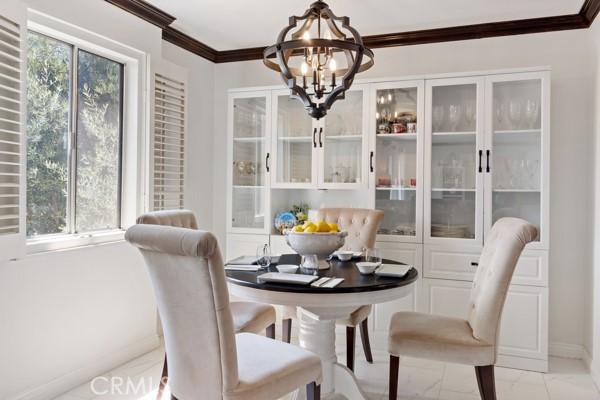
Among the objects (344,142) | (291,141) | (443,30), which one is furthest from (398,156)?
(443,30)

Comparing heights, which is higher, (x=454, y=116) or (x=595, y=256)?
(x=454, y=116)

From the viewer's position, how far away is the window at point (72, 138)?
8.46 ft

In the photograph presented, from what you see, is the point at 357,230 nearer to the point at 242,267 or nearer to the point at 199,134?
→ the point at 242,267

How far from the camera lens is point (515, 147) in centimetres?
325

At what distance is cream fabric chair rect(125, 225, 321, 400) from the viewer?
1546mm

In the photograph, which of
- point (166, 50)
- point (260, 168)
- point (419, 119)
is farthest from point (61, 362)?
point (419, 119)

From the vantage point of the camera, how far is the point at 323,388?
247 centimetres

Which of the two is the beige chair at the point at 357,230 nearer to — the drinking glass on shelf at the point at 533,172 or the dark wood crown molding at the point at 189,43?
the drinking glass on shelf at the point at 533,172

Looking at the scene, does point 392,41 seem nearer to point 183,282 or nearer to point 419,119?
point 419,119

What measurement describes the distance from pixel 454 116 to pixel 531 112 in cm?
52

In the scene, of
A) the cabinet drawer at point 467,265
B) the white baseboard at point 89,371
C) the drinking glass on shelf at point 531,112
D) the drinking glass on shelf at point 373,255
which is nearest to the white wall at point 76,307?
the white baseboard at point 89,371

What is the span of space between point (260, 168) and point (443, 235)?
64.3 inches

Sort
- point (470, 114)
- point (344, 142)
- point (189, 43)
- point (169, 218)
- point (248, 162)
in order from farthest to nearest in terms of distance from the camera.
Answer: point (248, 162), point (189, 43), point (344, 142), point (470, 114), point (169, 218)

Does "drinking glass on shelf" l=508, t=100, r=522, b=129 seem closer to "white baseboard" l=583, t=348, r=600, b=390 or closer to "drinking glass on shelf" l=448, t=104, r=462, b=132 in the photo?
"drinking glass on shelf" l=448, t=104, r=462, b=132
